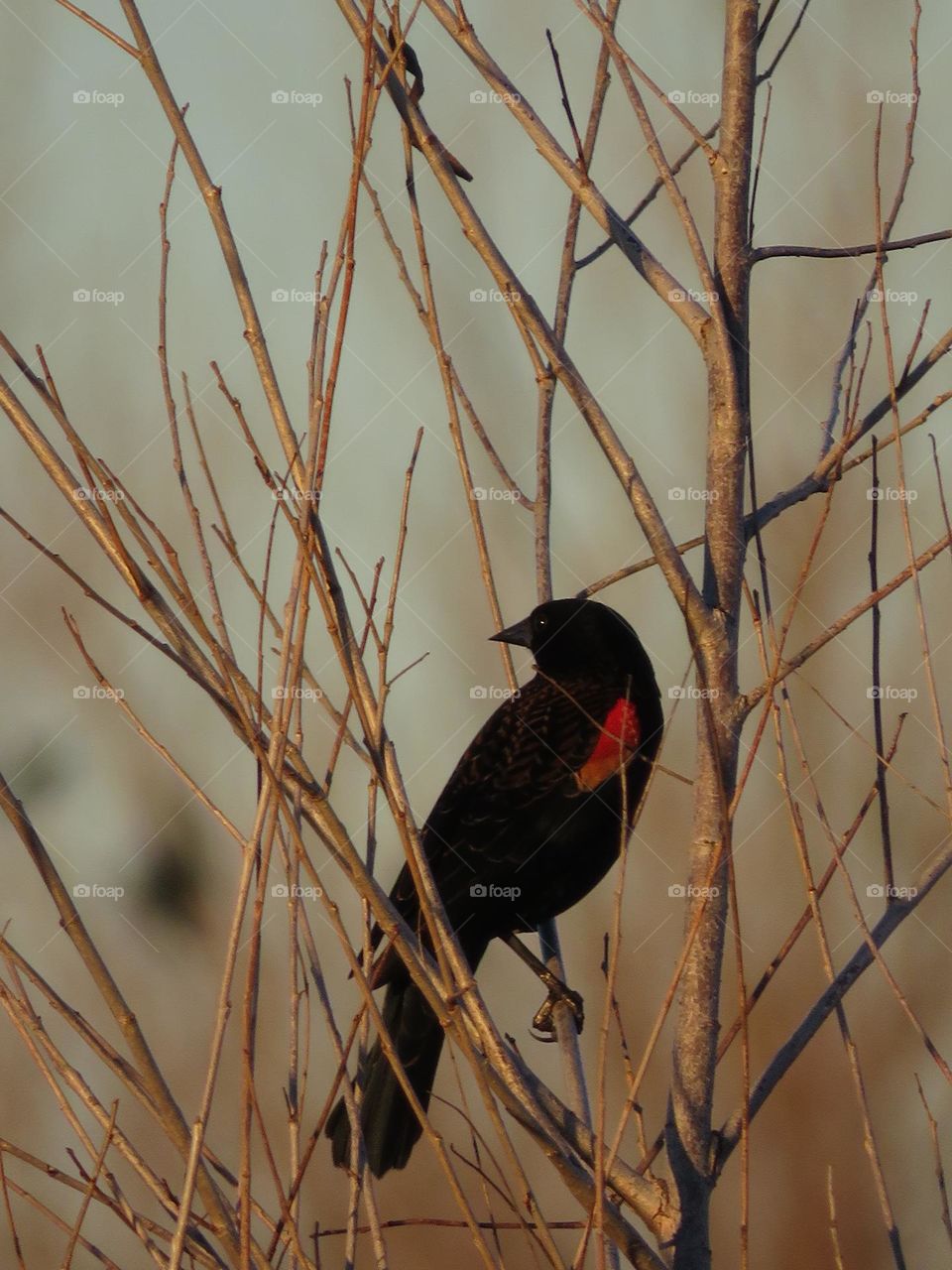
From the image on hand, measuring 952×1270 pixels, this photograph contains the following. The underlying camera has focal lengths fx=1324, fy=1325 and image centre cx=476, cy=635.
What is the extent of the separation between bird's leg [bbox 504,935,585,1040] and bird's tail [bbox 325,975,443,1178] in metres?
0.26

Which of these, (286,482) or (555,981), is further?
(555,981)

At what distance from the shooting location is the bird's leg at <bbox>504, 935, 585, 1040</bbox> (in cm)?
272

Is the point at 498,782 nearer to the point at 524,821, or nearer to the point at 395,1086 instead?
the point at 524,821

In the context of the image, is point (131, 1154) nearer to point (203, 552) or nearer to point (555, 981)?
point (203, 552)

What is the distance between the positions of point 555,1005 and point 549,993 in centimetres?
27

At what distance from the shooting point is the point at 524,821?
3158 mm

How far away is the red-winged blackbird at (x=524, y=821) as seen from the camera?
285cm

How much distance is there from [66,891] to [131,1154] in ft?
1.07

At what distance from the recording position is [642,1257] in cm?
171

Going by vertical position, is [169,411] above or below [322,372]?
below

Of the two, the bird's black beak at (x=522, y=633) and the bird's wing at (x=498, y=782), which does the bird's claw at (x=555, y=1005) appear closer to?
the bird's wing at (x=498, y=782)

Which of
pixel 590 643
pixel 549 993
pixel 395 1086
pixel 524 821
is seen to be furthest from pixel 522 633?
pixel 395 1086

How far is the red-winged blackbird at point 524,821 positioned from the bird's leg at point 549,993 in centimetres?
7

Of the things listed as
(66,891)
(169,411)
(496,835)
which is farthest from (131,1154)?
(496,835)
